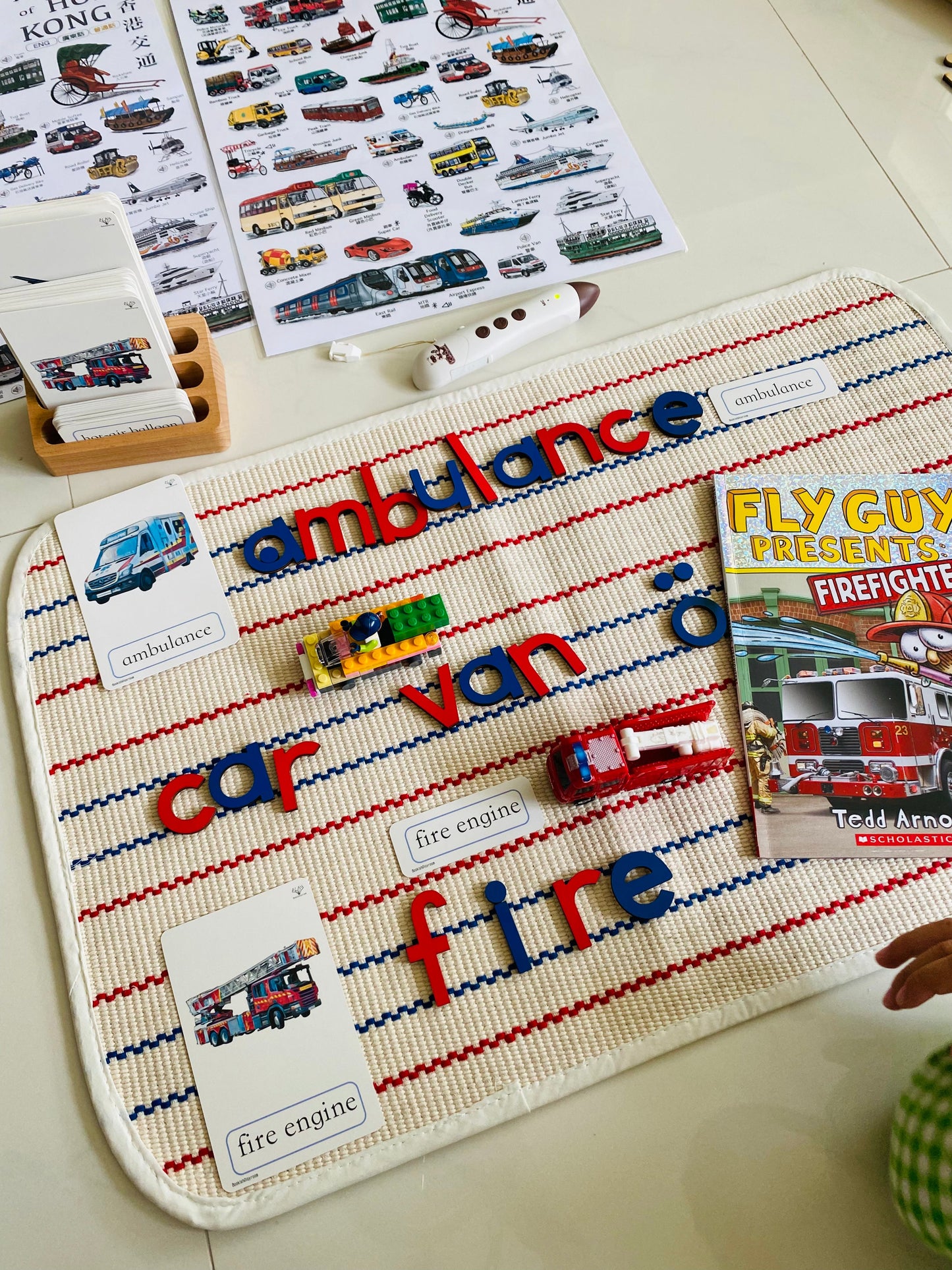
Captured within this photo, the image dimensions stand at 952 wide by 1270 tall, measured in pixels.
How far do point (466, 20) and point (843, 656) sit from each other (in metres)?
0.82

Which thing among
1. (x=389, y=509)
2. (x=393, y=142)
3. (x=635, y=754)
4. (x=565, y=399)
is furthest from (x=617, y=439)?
(x=393, y=142)

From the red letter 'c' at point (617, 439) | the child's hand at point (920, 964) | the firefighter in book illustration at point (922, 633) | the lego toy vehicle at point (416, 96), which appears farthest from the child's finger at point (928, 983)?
the lego toy vehicle at point (416, 96)

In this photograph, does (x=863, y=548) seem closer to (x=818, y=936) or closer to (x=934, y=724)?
(x=934, y=724)

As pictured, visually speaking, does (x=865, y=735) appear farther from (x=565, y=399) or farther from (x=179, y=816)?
(x=179, y=816)

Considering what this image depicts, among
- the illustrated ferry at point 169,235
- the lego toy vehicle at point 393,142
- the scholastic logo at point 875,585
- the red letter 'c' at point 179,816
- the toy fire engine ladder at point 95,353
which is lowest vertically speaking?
the scholastic logo at point 875,585

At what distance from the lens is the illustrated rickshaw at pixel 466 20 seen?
1.04 metres

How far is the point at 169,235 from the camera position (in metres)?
0.94

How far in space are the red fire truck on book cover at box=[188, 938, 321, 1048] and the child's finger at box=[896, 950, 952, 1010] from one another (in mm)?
390

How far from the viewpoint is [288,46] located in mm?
1031

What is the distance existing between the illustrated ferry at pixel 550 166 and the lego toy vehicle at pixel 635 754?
0.58 meters

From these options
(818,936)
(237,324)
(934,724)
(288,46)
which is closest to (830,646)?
(934,724)

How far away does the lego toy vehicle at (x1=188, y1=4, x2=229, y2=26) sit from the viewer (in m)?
1.05

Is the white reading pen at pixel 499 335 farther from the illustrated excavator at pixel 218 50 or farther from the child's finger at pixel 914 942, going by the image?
the child's finger at pixel 914 942

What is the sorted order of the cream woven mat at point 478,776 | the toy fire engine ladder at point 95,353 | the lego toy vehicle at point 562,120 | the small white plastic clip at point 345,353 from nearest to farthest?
the cream woven mat at point 478,776
the toy fire engine ladder at point 95,353
the small white plastic clip at point 345,353
the lego toy vehicle at point 562,120
